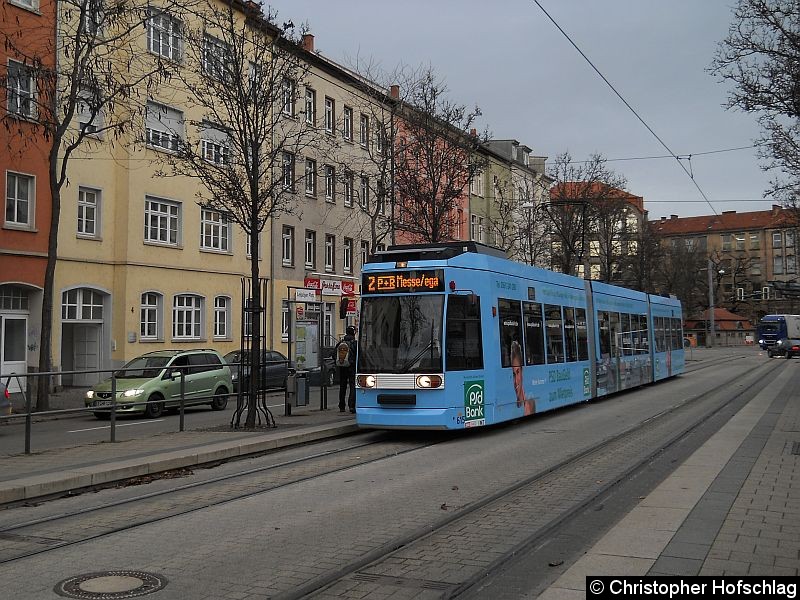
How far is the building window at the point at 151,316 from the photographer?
28.5m

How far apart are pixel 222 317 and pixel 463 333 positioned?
2077 centimetres

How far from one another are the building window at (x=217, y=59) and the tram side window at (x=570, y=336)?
9.26 metres

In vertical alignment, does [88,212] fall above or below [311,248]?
below

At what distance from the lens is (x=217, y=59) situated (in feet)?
52.1

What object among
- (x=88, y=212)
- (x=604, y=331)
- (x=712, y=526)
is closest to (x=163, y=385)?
(x=604, y=331)

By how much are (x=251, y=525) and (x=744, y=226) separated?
131 metres

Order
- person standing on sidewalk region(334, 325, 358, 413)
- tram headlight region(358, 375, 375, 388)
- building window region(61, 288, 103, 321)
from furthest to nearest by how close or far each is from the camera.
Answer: building window region(61, 288, 103, 321) → person standing on sidewalk region(334, 325, 358, 413) → tram headlight region(358, 375, 375, 388)

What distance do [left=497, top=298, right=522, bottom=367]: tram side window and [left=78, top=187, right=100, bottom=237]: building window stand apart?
1726 centimetres

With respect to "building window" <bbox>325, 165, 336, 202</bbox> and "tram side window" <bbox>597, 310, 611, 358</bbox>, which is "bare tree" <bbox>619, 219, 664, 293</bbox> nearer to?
"building window" <bbox>325, 165, 336, 202</bbox>

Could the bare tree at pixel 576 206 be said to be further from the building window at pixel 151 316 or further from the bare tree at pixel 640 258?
the building window at pixel 151 316

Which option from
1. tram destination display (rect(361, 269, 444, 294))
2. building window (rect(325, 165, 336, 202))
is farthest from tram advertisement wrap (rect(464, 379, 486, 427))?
building window (rect(325, 165, 336, 202))

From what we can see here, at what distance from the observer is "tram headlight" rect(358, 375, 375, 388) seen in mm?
13562

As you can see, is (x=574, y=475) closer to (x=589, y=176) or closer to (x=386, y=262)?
(x=386, y=262)

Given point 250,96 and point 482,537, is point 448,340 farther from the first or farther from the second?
point 482,537
